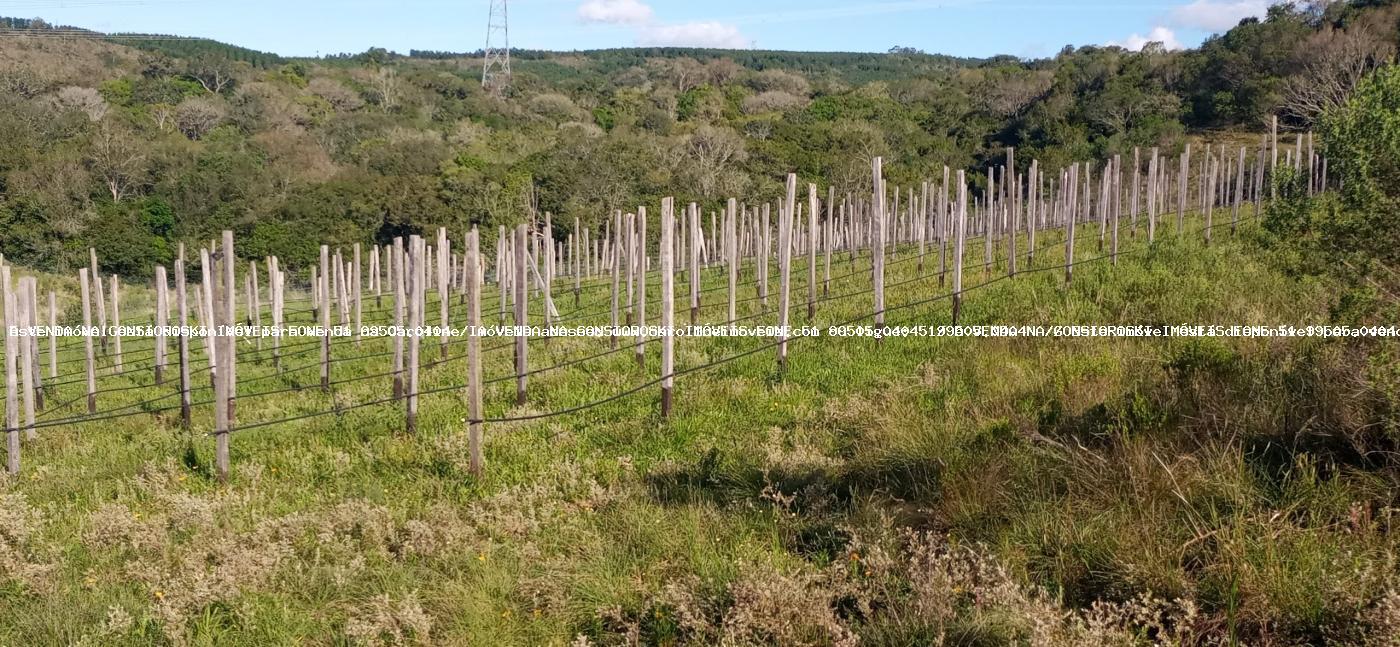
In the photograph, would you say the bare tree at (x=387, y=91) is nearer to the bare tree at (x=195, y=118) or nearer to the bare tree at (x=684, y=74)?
the bare tree at (x=195, y=118)

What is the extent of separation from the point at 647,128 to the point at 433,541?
238 ft

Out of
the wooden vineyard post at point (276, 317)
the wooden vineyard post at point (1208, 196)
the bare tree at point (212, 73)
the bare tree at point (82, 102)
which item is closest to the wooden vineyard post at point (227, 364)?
the wooden vineyard post at point (276, 317)

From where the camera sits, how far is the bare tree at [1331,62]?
1545 inches

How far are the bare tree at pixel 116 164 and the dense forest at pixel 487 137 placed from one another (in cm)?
11

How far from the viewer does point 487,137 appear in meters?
66.7

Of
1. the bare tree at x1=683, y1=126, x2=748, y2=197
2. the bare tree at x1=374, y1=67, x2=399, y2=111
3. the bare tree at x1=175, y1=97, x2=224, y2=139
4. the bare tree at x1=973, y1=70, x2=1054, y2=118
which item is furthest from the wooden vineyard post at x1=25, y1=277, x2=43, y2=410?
the bare tree at x1=374, y1=67, x2=399, y2=111

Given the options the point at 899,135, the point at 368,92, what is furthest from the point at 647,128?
the point at 368,92

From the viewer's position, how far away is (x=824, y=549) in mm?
4859

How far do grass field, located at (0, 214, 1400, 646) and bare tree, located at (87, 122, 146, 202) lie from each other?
1783 inches

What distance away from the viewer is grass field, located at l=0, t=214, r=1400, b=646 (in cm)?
384

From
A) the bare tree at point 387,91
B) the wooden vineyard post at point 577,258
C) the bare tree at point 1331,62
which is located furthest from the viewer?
the bare tree at point 387,91

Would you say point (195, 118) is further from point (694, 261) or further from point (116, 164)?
point (694, 261)

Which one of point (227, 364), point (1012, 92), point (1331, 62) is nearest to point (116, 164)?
point (227, 364)

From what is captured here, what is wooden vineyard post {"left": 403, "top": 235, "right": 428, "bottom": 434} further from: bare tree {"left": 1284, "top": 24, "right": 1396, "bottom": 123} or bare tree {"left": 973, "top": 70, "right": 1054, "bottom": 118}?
bare tree {"left": 973, "top": 70, "right": 1054, "bottom": 118}
